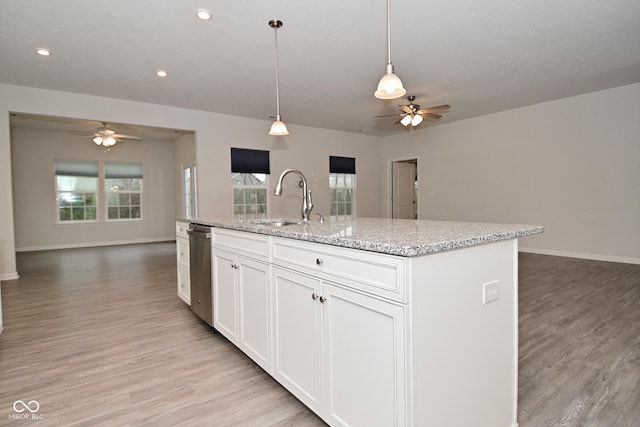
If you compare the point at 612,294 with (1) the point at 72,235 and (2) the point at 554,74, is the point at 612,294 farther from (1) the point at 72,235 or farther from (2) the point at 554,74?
(1) the point at 72,235

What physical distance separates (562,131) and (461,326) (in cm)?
602

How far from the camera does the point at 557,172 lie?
232 inches

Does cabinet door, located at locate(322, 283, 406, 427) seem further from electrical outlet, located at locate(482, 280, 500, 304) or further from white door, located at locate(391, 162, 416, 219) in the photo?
white door, located at locate(391, 162, 416, 219)

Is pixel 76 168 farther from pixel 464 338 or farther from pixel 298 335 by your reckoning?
pixel 464 338

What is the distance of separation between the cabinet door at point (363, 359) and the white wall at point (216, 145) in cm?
538

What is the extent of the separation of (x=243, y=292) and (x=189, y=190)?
6997mm

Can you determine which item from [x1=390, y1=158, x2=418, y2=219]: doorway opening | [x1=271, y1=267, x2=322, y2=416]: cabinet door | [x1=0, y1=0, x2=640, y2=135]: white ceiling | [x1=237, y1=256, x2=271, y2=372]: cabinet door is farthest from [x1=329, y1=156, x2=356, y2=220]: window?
[x1=271, y1=267, x2=322, y2=416]: cabinet door

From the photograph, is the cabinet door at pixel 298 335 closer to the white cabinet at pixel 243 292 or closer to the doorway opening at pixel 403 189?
the white cabinet at pixel 243 292

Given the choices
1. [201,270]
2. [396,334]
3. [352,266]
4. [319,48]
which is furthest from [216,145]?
[396,334]

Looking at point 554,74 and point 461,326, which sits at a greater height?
point 554,74

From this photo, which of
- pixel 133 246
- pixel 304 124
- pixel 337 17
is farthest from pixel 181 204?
pixel 337 17

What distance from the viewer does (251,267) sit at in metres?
2.15

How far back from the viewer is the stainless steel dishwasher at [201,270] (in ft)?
9.01

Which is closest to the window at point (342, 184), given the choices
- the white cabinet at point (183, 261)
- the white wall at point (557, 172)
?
the white wall at point (557, 172)
